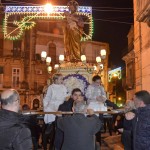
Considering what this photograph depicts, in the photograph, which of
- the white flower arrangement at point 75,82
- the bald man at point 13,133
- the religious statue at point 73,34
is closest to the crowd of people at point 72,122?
the bald man at point 13,133

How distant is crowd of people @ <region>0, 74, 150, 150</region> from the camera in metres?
3.47

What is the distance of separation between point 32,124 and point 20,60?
111 feet

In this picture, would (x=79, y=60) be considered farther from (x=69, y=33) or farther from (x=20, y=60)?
(x=20, y=60)

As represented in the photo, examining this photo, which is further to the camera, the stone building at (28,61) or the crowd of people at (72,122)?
the stone building at (28,61)

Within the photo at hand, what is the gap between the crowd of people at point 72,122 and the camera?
3469mm

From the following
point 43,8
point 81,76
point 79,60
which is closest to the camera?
point 81,76

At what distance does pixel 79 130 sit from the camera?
17.0 ft

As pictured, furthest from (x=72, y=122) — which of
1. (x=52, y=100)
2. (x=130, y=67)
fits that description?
(x=130, y=67)

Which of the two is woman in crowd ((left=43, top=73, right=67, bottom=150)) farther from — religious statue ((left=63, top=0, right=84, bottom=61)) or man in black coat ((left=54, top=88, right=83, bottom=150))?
religious statue ((left=63, top=0, right=84, bottom=61))

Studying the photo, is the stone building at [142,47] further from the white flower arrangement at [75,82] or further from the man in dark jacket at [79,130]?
the man in dark jacket at [79,130]

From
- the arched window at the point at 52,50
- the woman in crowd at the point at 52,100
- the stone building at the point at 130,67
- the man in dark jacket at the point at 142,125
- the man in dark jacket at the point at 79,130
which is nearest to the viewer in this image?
the man in dark jacket at the point at 142,125

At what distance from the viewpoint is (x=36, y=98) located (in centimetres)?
4172

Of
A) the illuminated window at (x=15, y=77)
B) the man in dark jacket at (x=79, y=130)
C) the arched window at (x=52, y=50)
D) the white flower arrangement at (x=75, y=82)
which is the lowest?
the man in dark jacket at (x=79, y=130)

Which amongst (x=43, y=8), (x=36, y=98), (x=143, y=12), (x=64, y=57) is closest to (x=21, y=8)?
(x=43, y=8)
